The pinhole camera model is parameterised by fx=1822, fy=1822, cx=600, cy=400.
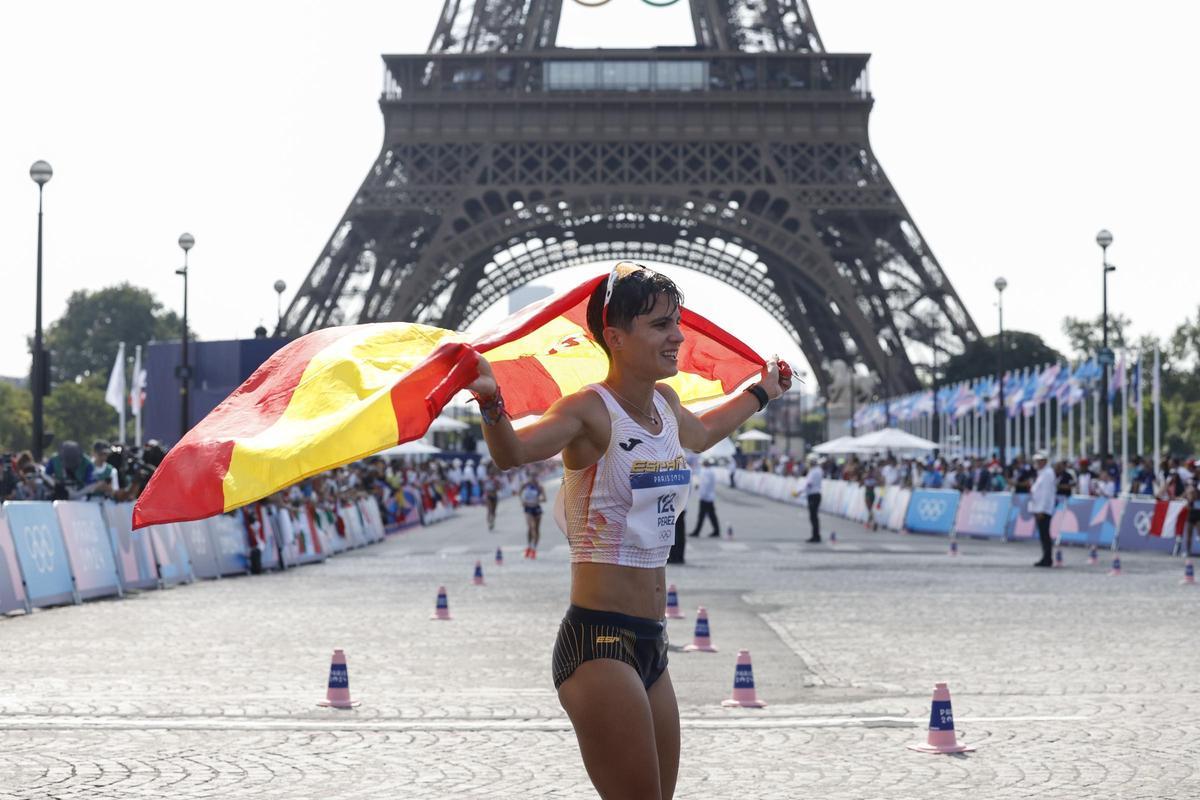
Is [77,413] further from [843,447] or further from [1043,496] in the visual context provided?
[1043,496]

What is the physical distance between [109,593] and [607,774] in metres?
14.6

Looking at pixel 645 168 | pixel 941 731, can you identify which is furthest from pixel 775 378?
pixel 645 168

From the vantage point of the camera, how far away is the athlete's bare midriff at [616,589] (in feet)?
15.3

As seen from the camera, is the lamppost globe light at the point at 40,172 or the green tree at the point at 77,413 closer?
the lamppost globe light at the point at 40,172

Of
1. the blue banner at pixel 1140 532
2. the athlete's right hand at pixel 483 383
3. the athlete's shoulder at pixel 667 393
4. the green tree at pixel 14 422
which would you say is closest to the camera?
the athlete's right hand at pixel 483 383

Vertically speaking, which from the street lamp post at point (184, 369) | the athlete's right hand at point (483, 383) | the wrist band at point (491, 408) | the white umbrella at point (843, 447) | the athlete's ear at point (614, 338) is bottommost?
the wrist band at point (491, 408)

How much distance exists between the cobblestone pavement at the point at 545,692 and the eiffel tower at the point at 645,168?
132 feet

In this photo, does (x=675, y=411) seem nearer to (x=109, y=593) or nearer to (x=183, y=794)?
(x=183, y=794)

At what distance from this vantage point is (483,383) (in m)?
4.32

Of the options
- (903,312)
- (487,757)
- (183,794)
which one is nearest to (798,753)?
(487,757)

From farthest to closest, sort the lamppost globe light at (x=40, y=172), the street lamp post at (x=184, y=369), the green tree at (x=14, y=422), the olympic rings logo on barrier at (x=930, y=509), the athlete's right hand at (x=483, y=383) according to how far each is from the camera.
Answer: the green tree at (x=14, y=422) < the olympic rings logo on barrier at (x=930, y=509) < the street lamp post at (x=184, y=369) < the lamppost globe light at (x=40, y=172) < the athlete's right hand at (x=483, y=383)

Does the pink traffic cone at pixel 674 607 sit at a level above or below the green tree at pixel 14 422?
below

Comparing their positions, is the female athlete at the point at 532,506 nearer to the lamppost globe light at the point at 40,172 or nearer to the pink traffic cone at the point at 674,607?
the lamppost globe light at the point at 40,172

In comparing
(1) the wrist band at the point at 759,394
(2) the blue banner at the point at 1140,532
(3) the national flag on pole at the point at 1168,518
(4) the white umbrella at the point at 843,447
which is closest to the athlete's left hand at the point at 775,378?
(1) the wrist band at the point at 759,394
